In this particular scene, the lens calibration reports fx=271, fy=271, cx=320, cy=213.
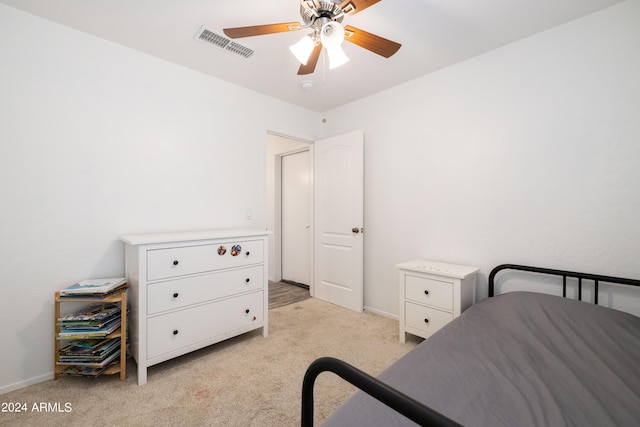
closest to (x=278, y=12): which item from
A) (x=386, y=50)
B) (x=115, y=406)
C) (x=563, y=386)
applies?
(x=386, y=50)

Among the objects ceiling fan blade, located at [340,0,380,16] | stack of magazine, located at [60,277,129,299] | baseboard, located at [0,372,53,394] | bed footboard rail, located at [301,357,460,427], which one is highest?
ceiling fan blade, located at [340,0,380,16]

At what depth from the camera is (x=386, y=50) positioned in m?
1.65

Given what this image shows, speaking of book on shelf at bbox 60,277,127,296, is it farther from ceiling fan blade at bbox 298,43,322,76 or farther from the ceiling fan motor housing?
the ceiling fan motor housing

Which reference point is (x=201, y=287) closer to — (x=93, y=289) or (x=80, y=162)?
(x=93, y=289)

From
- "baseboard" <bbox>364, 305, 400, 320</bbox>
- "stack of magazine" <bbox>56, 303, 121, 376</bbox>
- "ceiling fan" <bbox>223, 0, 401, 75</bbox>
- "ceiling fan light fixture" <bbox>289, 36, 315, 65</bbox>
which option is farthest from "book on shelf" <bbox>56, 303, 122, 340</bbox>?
"baseboard" <bbox>364, 305, 400, 320</bbox>

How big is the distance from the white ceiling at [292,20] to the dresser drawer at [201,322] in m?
2.14

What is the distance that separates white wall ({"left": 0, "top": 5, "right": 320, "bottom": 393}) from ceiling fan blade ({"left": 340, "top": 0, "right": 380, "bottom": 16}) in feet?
6.01

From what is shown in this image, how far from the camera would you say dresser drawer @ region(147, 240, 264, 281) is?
195 centimetres

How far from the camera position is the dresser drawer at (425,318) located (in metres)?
2.26

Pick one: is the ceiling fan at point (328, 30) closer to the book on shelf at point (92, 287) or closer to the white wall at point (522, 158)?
the white wall at point (522, 158)

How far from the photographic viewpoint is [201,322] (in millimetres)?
2184

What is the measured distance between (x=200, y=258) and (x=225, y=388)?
3.09ft

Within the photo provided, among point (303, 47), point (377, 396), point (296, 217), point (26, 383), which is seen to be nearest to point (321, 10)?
point (303, 47)

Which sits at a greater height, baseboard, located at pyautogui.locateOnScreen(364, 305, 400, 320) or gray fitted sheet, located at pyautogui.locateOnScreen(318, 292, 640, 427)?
gray fitted sheet, located at pyautogui.locateOnScreen(318, 292, 640, 427)
